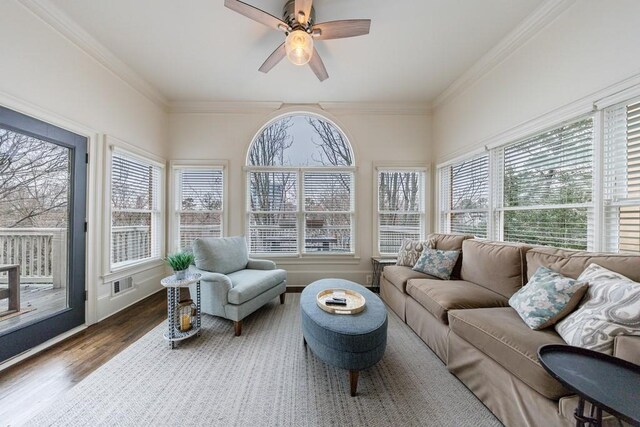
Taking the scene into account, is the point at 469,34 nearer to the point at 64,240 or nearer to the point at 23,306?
the point at 64,240

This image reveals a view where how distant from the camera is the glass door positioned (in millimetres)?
1941

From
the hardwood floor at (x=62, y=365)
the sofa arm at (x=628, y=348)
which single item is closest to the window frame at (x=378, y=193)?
the sofa arm at (x=628, y=348)

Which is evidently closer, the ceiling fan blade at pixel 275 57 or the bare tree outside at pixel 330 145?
the ceiling fan blade at pixel 275 57

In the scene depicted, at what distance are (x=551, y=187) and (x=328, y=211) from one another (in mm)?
2653

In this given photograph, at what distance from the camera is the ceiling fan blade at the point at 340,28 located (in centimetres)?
191

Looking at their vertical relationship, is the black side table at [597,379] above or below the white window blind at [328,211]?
below

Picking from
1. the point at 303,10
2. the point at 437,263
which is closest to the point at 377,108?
the point at 303,10

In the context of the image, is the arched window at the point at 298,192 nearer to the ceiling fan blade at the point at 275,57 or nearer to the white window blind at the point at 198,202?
the white window blind at the point at 198,202

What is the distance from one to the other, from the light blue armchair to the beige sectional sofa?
61.3 inches

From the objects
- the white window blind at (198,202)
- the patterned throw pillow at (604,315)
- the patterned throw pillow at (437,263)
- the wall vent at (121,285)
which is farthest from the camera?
the white window blind at (198,202)

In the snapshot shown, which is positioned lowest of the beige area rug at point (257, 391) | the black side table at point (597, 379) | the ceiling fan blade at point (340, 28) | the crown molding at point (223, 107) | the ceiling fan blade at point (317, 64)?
the beige area rug at point (257, 391)

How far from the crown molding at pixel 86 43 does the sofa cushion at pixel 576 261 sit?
455cm

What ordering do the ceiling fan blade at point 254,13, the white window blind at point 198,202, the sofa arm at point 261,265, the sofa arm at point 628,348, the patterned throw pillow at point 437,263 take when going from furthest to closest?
the white window blind at point 198,202 → the sofa arm at point 261,265 → the patterned throw pillow at point 437,263 → the ceiling fan blade at point 254,13 → the sofa arm at point 628,348

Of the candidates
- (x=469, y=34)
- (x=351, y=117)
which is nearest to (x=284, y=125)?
(x=351, y=117)
